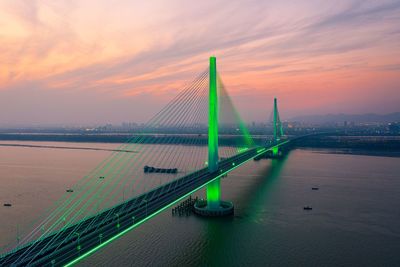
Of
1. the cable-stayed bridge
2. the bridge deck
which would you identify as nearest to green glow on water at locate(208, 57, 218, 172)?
the cable-stayed bridge

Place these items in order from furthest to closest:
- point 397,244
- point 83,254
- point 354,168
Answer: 1. point 354,168
2. point 397,244
3. point 83,254

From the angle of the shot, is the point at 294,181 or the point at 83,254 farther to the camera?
the point at 294,181

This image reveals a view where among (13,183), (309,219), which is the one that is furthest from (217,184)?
(13,183)

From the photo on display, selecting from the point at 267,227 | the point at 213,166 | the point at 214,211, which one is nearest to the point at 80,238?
the point at 214,211

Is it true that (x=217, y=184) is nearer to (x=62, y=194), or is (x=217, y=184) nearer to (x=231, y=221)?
(x=231, y=221)

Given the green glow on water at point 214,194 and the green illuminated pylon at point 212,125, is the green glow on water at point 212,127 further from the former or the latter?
the green glow on water at point 214,194

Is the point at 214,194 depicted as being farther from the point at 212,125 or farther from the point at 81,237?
the point at 81,237

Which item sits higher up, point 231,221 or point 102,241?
point 102,241

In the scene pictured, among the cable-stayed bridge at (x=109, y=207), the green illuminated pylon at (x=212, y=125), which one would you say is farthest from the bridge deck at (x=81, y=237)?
the green illuminated pylon at (x=212, y=125)
